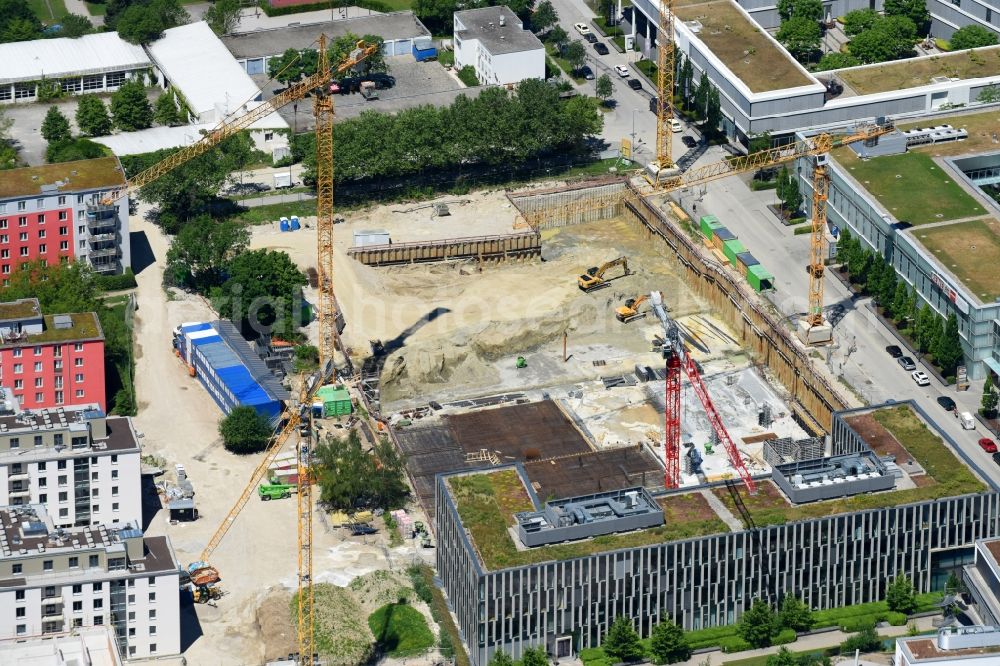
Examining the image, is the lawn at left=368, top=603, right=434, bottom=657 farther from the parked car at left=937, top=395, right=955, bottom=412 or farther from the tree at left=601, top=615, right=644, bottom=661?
the parked car at left=937, top=395, right=955, bottom=412

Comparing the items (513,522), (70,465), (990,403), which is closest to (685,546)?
(513,522)

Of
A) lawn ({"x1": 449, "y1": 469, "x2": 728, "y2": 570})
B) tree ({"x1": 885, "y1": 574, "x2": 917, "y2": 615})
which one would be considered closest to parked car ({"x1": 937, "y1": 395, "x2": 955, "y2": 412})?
tree ({"x1": 885, "y1": 574, "x2": 917, "y2": 615})

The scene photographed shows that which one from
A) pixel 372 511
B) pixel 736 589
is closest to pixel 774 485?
pixel 736 589

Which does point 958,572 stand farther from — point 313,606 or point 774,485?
point 313,606

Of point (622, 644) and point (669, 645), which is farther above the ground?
point (669, 645)

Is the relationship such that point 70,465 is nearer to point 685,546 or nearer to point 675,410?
point 685,546

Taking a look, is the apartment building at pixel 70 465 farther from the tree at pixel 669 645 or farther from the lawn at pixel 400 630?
the tree at pixel 669 645
